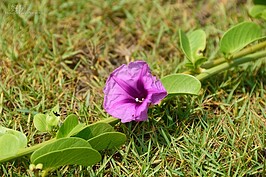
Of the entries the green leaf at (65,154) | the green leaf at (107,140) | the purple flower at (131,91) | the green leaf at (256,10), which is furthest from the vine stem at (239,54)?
the green leaf at (65,154)

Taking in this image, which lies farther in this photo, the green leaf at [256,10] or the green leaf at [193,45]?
the green leaf at [256,10]

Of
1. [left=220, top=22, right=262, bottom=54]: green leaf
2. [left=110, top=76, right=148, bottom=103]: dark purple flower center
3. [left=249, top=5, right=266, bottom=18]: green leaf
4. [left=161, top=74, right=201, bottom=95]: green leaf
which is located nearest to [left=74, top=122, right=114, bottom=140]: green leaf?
[left=110, top=76, right=148, bottom=103]: dark purple flower center

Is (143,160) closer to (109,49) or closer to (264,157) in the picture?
(264,157)

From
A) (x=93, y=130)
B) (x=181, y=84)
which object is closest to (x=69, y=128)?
(x=93, y=130)

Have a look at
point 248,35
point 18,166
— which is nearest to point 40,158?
point 18,166

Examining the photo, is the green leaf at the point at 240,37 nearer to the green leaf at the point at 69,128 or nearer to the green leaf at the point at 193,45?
the green leaf at the point at 193,45

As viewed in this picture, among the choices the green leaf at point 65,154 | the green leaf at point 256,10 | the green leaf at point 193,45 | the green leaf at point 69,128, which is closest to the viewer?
the green leaf at point 65,154

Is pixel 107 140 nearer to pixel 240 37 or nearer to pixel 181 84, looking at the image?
pixel 181 84
